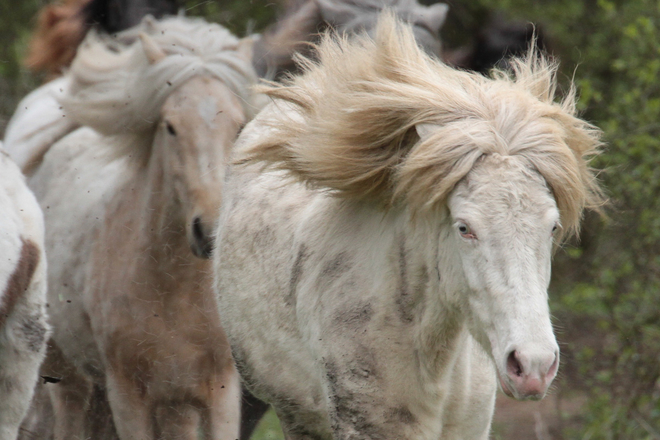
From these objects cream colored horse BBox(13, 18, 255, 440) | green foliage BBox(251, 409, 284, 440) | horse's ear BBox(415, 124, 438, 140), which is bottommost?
green foliage BBox(251, 409, 284, 440)

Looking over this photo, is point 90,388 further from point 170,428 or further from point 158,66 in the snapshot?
point 158,66

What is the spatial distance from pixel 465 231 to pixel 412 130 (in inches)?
18.1

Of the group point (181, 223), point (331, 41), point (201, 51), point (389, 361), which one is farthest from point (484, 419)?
point (201, 51)

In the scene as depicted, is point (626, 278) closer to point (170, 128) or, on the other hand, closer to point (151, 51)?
point (170, 128)

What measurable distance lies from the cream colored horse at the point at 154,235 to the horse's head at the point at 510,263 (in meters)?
1.67

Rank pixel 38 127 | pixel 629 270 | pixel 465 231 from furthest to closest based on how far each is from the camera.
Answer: pixel 629 270 → pixel 38 127 → pixel 465 231

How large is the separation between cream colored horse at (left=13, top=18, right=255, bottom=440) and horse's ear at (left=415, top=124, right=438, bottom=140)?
1439mm

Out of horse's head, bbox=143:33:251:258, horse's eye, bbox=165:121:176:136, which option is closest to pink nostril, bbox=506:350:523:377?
horse's head, bbox=143:33:251:258

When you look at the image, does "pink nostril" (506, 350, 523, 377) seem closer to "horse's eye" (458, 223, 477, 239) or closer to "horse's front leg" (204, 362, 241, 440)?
"horse's eye" (458, 223, 477, 239)

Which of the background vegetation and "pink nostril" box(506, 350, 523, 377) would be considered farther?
the background vegetation

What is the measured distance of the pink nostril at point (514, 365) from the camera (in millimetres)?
2256

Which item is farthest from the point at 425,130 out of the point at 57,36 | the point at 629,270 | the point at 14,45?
the point at 14,45

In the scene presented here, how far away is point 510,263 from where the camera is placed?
92.5 inches

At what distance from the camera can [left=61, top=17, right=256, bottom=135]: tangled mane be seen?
4.18 metres
